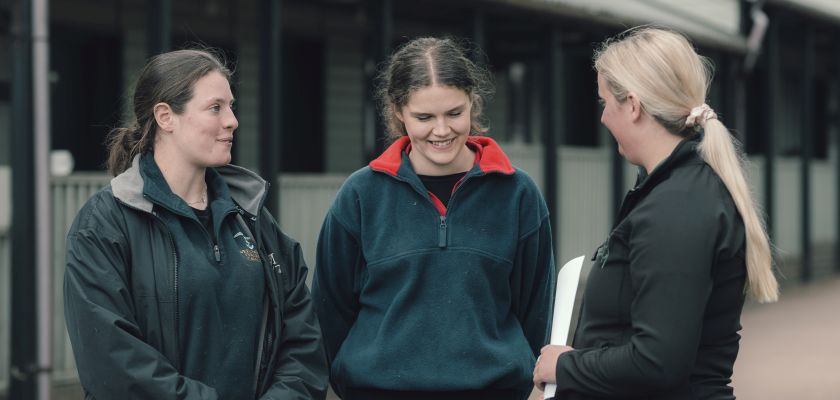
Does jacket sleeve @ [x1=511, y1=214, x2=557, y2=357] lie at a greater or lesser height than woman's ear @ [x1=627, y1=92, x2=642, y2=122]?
lesser

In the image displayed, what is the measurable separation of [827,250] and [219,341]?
47.3 feet

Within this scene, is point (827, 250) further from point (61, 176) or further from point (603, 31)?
point (61, 176)

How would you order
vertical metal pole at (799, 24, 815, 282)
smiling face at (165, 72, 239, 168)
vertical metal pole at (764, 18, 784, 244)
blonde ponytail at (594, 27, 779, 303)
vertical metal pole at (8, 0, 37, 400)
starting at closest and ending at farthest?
blonde ponytail at (594, 27, 779, 303) → smiling face at (165, 72, 239, 168) → vertical metal pole at (8, 0, 37, 400) → vertical metal pole at (764, 18, 784, 244) → vertical metal pole at (799, 24, 815, 282)

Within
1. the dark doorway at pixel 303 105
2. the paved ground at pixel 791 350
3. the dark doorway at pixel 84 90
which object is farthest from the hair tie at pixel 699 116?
the dark doorway at pixel 303 105

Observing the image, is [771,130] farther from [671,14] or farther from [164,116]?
[164,116]

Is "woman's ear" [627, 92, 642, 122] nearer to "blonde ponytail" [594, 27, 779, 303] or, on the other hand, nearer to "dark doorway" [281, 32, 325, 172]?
"blonde ponytail" [594, 27, 779, 303]

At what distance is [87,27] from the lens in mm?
9414

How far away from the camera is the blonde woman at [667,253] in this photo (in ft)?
8.63

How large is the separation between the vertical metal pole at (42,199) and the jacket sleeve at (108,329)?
325cm

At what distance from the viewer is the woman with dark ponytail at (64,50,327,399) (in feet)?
9.63

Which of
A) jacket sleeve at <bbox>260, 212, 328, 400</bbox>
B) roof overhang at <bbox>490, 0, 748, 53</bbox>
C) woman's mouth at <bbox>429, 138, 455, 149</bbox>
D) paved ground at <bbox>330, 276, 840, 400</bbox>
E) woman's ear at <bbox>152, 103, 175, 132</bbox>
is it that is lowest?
paved ground at <bbox>330, 276, 840, 400</bbox>

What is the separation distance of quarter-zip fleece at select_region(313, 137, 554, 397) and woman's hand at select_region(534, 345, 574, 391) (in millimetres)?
391

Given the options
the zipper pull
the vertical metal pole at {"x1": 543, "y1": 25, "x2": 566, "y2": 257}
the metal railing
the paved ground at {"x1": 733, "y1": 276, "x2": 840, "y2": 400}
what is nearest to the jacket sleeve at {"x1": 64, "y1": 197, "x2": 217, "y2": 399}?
the zipper pull

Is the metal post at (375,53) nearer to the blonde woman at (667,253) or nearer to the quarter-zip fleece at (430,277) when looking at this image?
the quarter-zip fleece at (430,277)
